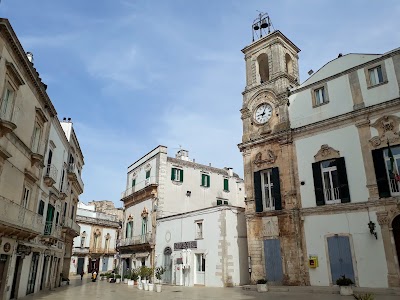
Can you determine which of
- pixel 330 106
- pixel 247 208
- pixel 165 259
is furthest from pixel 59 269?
pixel 330 106

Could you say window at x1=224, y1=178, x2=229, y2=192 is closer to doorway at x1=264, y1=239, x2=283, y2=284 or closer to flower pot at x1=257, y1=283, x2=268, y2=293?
doorway at x1=264, y1=239, x2=283, y2=284

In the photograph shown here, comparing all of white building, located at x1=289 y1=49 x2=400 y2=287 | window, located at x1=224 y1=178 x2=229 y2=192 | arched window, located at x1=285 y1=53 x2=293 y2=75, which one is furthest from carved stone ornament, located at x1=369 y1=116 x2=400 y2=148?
window, located at x1=224 y1=178 x2=229 y2=192

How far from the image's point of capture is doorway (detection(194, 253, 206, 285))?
2225cm

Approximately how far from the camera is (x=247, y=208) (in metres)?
20.8

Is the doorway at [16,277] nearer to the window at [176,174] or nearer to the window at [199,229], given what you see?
the window at [199,229]

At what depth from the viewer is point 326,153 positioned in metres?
18.2

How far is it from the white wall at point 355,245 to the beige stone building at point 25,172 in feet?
46.0

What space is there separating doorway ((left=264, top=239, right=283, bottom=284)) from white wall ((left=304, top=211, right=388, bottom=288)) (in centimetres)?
181

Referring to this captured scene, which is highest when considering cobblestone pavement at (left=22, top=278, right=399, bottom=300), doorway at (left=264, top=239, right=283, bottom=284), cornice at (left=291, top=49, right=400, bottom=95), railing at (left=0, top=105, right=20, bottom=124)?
cornice at (left=291, top=49, right=400, bottom=95)

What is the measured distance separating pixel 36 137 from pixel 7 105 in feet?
12.8

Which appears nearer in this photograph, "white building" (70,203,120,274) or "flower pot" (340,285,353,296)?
"flower pot" (340,285,353,296)

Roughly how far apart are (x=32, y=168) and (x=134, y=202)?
1868cm

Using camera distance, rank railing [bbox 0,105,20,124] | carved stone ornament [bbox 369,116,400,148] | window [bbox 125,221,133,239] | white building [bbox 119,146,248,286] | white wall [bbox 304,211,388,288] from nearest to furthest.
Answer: railing [bbox 0,105,20,124], white wall [bbox 304,211,388,288], carved stone ornament [bbox 369,116,400,148], white building [bbox 119,146,248,286], window [bbox 125,221,133,239]

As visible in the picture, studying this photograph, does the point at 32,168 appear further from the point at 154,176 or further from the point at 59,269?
the point at 154,176
